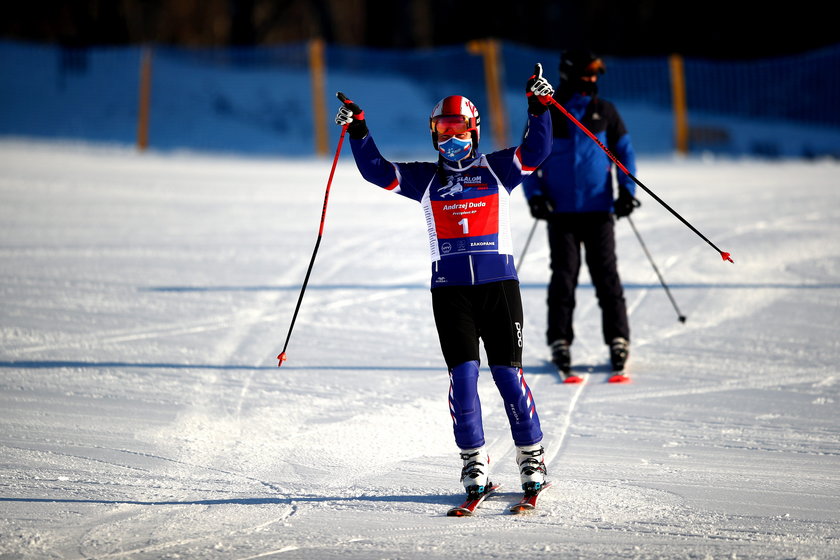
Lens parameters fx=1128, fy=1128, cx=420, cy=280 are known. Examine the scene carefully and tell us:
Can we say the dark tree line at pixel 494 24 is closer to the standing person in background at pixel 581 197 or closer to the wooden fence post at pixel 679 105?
the wooden fence post at pixel 679 105

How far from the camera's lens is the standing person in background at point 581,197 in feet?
21.3

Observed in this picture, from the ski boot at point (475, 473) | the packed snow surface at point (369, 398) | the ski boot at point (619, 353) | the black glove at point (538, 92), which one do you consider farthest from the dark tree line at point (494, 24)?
the ski boot at point (475, 473)

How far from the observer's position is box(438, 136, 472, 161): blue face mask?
4613mm

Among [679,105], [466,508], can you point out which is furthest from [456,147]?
[679,105]

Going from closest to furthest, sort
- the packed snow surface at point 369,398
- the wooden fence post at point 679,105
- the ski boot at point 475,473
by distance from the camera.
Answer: the packed snow surface at point 369,398
the ski boot at point 475,473
the wooden fence post at point 679,105

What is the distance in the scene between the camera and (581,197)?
6.50 metres

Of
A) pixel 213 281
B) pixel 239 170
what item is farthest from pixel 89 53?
pixel 213 281

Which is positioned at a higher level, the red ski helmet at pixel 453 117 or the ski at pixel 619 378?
the red ski helmet at pixel 453 117

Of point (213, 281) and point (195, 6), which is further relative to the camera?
point (195, 6)

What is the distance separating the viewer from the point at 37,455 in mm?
5223

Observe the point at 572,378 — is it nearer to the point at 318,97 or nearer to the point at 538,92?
the point at 538,92

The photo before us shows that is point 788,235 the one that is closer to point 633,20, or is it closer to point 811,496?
point 811,496

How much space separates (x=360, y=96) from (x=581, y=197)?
1653 centimetres

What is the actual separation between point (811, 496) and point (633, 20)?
24155mm
